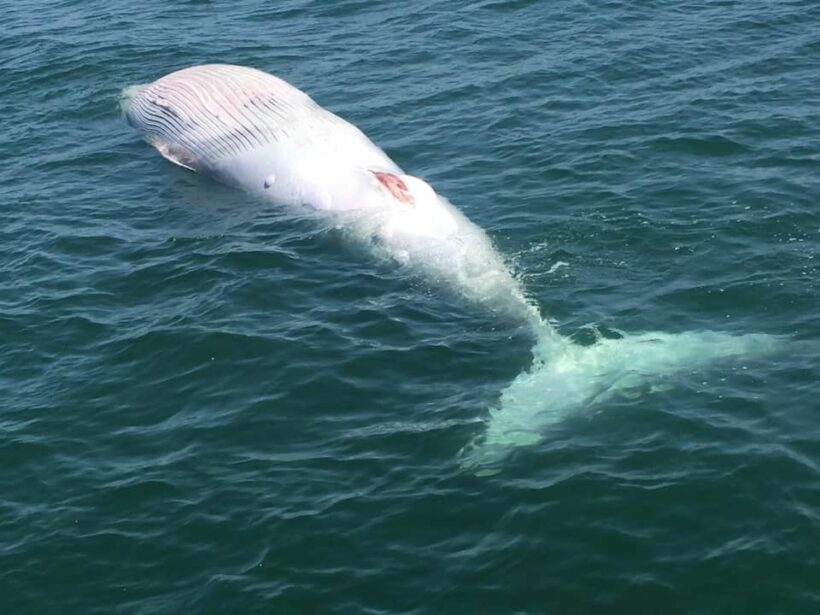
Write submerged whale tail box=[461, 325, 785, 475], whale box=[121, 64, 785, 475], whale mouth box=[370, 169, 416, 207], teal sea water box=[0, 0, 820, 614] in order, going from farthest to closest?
whale mouth box=[370, 169, 416, 207] < whale box=[121, 64, 785, 475] < submerged whale tail box=[461, 325, 785, 475] < teal sea water box=[0, 0, 820, 614]

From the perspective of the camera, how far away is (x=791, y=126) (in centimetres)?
2655

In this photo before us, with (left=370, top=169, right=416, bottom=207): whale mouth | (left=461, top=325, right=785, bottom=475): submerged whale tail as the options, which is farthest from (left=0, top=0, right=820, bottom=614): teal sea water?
(left=370, top=169, right=416, bottom=207): whale mouth

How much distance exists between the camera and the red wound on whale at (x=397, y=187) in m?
23.5

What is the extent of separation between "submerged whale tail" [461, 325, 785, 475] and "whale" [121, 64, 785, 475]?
0.02m

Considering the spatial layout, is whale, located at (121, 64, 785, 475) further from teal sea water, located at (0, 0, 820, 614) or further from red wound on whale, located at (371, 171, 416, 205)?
teal sea water, located at (0, 0, 820, 614)

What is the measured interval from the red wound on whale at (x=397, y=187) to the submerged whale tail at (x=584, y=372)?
4.93 m

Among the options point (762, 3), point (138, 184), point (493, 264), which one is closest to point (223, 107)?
point (138, 184)

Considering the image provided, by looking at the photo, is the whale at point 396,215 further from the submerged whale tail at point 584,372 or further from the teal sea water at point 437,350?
the teal sea water at point 437,350

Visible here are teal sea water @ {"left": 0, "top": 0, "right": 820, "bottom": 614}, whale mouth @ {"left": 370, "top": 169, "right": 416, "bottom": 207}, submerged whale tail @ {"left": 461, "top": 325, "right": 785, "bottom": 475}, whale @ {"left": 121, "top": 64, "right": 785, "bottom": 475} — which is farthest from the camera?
whale mouth @ {"left": 370, "top": 169, "right": 416, "bottom": 207}

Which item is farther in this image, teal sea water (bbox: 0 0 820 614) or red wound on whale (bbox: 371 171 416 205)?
red wound on whale (bbox: 371 171 416 205)

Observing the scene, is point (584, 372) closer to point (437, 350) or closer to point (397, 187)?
point (437, 350)

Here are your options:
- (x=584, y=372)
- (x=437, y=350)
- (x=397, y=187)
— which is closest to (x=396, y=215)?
(x=397, y=187)

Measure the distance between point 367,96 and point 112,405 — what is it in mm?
14305

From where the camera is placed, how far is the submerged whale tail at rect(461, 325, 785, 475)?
17.8 meters
